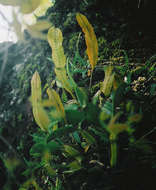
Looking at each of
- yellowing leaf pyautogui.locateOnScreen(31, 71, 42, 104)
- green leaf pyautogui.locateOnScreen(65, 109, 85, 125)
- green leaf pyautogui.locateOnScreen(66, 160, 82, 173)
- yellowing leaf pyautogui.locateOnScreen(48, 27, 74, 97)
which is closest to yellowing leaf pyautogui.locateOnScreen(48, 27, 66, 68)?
yellowing leaf pyautogui.locateOnScreen(48, 27, 74, 97)

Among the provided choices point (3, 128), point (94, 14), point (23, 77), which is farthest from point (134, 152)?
point (23, 77)

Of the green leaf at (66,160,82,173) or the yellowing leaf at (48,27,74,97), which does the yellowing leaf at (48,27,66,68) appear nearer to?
the yellowing leaf at (48,27,74,97)

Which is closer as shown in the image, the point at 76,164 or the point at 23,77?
the point at 76,164

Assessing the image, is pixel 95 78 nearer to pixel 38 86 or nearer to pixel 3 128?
pixel 38 86

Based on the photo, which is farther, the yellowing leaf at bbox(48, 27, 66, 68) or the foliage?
the yellowing leaf at bbox(48, 27, 66, 68)

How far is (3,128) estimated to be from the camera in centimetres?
104

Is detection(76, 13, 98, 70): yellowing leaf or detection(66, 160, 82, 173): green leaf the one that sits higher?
detection(76, 13, 98, 70): yellowing leaf

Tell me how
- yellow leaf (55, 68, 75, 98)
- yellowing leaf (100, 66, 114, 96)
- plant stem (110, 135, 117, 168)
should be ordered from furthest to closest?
yellow leaf (55, 68, 75, 98) → yellowing leaf (100, 66, 114, 96) → plant stem (110, 135, 117, 168)

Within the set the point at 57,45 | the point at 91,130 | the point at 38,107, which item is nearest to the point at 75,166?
the point at 91,130

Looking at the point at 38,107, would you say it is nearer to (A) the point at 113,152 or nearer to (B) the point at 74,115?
(B) the point at 74,115

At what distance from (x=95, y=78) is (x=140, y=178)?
49 cm

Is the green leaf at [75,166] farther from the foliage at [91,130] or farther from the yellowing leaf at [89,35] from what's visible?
the yellowing leaf at [89,35]

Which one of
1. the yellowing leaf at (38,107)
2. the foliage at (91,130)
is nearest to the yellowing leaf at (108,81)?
the foliage at (91,130)

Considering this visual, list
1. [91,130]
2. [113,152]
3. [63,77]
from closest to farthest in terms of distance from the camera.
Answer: [113,152] → [91,130] → [63,77]
